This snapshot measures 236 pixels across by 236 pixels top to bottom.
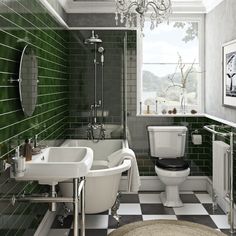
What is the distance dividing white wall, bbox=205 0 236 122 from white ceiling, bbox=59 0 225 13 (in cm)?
19

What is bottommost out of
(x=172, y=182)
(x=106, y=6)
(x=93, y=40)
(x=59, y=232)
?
(x=59, y=232)

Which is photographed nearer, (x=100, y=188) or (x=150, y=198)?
(x=100, y=188)

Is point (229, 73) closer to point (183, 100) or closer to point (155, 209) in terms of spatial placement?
point (183, 100)

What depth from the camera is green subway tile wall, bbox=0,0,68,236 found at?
232 cm

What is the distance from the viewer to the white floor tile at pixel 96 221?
3635mm

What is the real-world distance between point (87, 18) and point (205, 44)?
5.87 ft

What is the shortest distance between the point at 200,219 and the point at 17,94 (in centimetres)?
249

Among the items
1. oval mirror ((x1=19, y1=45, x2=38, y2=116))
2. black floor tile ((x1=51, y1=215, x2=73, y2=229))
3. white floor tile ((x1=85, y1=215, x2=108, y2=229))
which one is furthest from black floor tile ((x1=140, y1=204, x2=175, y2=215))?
oval mirror ((x1=19, y1=45, x2=38, y2=116))

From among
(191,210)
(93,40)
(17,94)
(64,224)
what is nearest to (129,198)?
(191,210)

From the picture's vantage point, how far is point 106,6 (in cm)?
492

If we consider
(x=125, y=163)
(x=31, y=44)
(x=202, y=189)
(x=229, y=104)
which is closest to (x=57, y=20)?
(x=31, y=44)

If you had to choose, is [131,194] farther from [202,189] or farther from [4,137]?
[4,137]

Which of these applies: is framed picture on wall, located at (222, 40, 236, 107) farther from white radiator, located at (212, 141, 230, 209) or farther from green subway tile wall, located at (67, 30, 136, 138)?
green subway tile wall, located at (67, 30, 136, 138)

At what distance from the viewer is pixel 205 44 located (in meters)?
5.01
